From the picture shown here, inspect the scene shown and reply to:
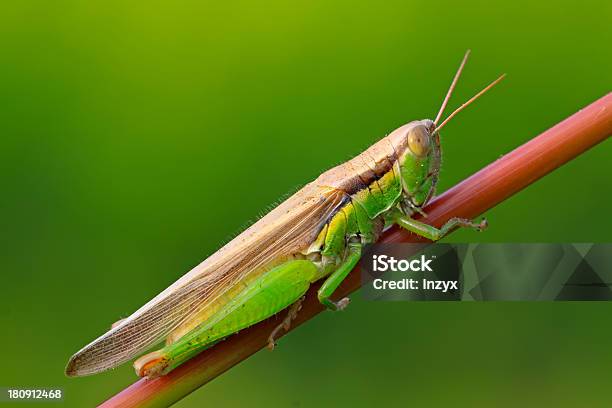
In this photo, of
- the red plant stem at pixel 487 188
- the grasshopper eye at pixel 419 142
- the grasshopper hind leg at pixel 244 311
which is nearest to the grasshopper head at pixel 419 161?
the grasshopper eye at pixel 419 142


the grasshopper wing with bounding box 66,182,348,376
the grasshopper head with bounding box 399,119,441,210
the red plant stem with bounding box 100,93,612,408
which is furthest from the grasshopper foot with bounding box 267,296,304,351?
the grasshopper head with bounding box 399,119,441,210

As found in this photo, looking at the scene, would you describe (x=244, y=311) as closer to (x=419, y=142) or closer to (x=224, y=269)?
(x=224, y=269)

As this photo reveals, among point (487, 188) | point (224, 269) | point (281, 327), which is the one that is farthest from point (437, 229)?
point (224, 269)

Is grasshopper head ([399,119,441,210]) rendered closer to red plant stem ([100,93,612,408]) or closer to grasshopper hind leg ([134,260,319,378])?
grasshopper hind leg ([134,260,319,378])

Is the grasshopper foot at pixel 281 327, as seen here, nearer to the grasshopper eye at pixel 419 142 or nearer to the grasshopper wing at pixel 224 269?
the grasshopper wing at pixel 224 269

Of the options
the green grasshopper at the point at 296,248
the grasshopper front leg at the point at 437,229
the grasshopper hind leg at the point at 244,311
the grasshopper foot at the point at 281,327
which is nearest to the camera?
the grasshopper front leg at the point at 437,229

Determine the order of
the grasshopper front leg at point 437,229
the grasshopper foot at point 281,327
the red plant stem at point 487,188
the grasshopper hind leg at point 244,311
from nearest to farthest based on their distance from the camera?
the red plant stem at point 487,188 → the grasshopper front leg at point 437,229 → the grasshopper foot at point 281,327 → the grasshopper hind leg at point 244,311

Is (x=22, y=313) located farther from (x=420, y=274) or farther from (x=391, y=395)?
(x=420, y=274)
